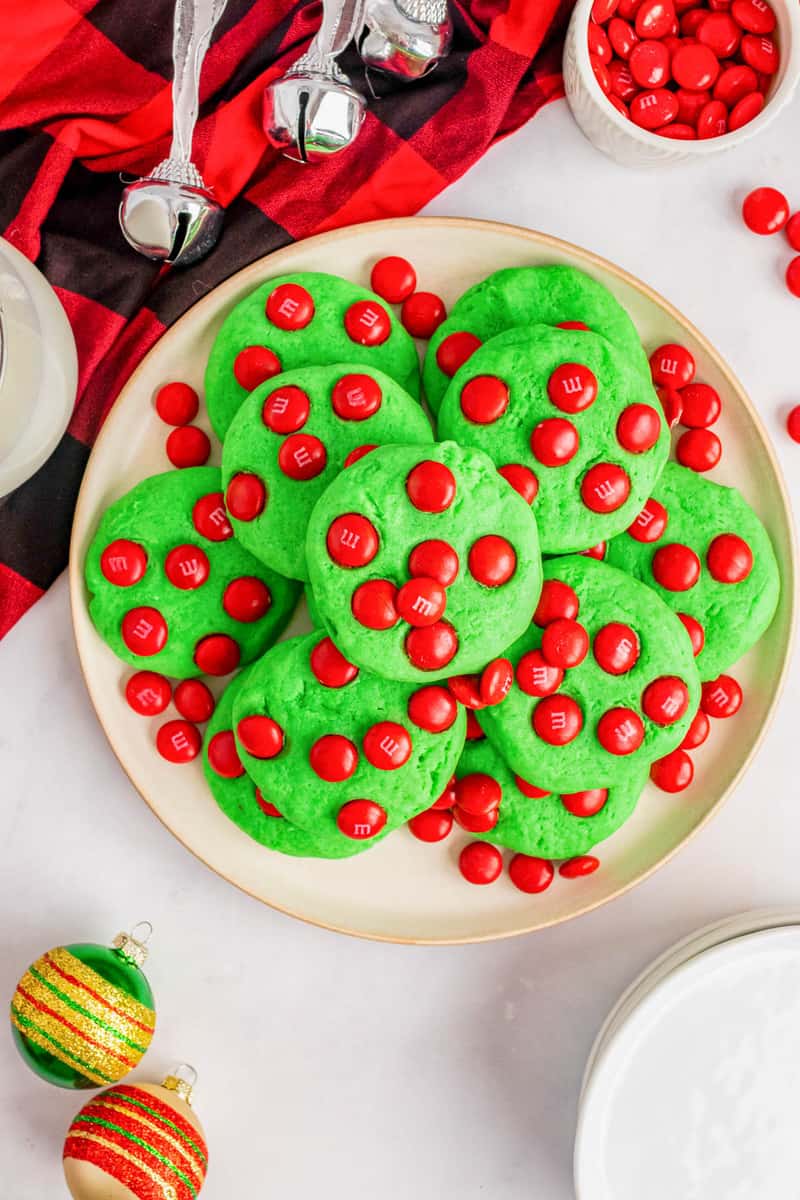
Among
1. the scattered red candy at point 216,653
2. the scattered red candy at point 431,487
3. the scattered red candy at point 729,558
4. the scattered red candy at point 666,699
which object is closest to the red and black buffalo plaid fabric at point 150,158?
the scattered red candy at point 216,653

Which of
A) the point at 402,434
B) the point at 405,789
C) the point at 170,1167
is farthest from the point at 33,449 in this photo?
the point at 170,1167

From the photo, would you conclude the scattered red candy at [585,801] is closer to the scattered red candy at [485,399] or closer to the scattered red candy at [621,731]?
the scattered red candy at [621,731]

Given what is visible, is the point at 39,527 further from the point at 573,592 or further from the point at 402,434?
the point at 573,592

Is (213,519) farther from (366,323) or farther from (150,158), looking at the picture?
(150,158)

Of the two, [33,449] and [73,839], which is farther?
[73,839]

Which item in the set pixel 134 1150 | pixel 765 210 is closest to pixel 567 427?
pixel 765 210

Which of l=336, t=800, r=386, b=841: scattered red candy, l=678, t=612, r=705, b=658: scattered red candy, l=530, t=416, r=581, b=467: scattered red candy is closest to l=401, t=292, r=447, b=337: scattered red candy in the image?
l=530, t=416, r=581, b=467: scattered red candy
